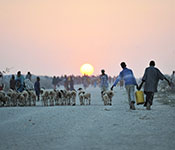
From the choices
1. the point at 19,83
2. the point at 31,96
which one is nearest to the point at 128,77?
the point at 31,96

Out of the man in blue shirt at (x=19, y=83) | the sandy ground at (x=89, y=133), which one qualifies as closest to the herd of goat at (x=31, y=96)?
the man in blue shirt at (x=19, y=83)

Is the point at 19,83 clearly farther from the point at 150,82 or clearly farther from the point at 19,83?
the point at 150,82

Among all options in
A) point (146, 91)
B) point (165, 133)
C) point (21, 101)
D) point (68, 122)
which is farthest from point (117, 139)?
point (21, 101)

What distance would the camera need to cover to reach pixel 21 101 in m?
18.1

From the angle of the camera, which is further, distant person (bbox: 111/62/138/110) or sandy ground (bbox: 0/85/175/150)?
distant person (bbox: 111/62/138/110)

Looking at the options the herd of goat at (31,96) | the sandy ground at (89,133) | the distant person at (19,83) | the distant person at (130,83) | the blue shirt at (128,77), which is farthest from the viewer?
the distant person at (19,83)

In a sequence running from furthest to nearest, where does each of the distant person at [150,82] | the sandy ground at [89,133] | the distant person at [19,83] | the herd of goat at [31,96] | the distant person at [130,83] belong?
1. the distant person at [19,83]
2. the herd of goat at [31,96]
3. the distant person at [130,83]
4. the distant person at [150,82]
5. the sandy ground at [89,133]

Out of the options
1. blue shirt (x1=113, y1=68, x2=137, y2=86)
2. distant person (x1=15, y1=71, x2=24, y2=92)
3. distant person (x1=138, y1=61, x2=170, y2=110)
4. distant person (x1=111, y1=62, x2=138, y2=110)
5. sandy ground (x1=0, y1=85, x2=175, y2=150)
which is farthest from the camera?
distant person (x1=15, y1=71, x2=24, y2=92)

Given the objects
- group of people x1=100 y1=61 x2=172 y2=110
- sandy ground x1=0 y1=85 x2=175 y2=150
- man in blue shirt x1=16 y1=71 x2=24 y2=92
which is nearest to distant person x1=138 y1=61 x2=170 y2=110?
group of people x1=100 y1=61 x2=172 y2=110

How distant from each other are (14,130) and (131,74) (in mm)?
6584

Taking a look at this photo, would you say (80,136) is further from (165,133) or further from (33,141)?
(165,133)

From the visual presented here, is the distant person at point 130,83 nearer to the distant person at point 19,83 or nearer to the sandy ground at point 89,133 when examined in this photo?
the sandy ground at point 89,133

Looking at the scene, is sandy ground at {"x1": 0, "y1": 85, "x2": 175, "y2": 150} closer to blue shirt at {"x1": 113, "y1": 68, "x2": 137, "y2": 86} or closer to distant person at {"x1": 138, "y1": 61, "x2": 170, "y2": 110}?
distant person at {"x1": 138, "y1": 61, "x2": 170, "y2": 110}

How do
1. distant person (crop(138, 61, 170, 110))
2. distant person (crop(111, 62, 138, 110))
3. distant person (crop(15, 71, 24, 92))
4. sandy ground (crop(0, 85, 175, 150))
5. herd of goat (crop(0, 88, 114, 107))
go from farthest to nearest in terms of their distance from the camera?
distant person (crop(15, 71, 24, 92)) < herd of goat (crop(0, 88, 114, 107)) < distant person (crop(111, 62, 138, 110)) < distant person (crop(138, 61, 170, 110)) < sandy ground (crop(0, 85, 175, 150))
